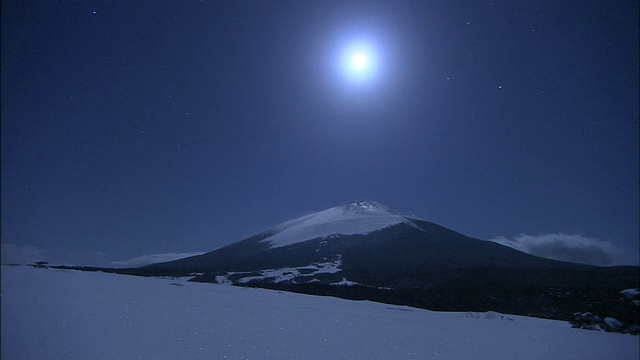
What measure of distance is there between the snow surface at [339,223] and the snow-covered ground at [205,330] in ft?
369

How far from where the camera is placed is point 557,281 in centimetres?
6059

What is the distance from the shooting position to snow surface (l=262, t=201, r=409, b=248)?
127250 millimetres

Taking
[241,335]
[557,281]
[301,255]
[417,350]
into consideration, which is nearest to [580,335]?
[417,350]

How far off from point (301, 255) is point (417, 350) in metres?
93.3

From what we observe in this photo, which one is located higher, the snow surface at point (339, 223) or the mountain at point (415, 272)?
the snow surface at point (339, 223)

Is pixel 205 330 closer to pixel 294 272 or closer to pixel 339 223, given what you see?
pixel 294 272

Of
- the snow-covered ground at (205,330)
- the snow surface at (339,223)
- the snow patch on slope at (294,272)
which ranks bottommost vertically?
the snow-covered ground at (205,330)

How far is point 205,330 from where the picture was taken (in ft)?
17.7

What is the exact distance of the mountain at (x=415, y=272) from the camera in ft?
167

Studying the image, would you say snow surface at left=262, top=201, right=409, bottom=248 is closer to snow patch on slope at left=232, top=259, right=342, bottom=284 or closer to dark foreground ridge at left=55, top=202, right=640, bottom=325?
dark foreground ridge at left=55, top=202, right=640, bottom=325

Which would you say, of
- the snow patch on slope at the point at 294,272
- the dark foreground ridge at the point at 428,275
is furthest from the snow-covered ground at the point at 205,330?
the snow patch on slope at the point at 294,272

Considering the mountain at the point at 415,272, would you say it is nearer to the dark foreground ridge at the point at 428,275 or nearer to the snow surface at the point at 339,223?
the dark foreground ridge at the point at 428,275

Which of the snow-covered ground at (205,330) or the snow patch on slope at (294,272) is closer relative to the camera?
the snow-covered ground at (205,330)

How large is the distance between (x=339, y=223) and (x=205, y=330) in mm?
138244
